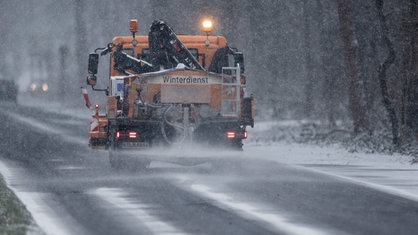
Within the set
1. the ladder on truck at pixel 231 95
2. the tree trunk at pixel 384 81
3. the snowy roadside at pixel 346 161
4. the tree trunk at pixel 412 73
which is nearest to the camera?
the snowy roadside at pixel 346 161

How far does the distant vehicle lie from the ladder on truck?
73.6 meters

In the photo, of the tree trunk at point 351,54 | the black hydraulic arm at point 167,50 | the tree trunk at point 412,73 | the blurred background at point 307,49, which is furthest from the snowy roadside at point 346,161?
the black hydraulic arm at point 167,50

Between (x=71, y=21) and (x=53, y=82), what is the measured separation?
11514mm

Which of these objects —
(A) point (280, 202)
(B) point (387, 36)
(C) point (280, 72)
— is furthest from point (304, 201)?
(C) point (280, 72)

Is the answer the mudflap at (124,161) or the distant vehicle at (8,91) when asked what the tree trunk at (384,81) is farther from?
the distant vehicle at (8,91)

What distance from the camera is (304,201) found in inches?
606

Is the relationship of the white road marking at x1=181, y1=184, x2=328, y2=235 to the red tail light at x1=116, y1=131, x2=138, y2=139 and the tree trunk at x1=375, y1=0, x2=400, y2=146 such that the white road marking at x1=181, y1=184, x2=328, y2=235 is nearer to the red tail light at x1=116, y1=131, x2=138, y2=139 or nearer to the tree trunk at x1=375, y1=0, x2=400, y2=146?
the red tail light at x1=116, y1=131, x2=138, y2=139

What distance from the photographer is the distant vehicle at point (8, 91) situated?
9231 centimetres

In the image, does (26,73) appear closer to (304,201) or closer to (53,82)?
(53,82)

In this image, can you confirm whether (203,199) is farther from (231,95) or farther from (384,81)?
(384,81)

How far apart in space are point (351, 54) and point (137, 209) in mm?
19005

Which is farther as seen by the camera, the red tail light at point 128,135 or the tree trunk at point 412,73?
the tree trunk at point 412,73

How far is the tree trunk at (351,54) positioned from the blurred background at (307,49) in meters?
0.03

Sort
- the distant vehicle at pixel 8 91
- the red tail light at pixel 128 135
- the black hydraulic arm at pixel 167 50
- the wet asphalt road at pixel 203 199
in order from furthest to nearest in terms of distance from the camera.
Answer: the distant vehicle at pixel 8 91, the black hydraulic arm at pixel 167 50, the red tail light at pixel 128 135, the wet asphalt road at pixel 203 199
